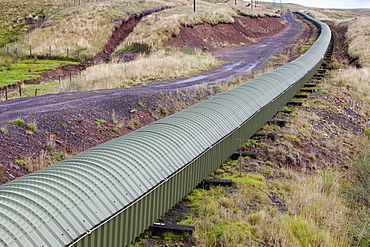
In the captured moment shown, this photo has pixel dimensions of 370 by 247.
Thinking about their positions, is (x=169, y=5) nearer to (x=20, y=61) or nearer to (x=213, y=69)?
(x=20, y=61)

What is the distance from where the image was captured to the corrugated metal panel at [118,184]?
5.84 m

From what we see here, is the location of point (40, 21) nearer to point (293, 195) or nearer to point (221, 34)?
point (221, 34)

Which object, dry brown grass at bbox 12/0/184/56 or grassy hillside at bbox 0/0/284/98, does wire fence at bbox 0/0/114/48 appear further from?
dry brown grass at bbox 12/0/184/56

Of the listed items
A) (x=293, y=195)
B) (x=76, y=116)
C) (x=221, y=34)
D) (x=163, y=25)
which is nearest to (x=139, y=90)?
(x=76, y=116)

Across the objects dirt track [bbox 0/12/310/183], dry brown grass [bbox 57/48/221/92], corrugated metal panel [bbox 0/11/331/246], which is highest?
corrugated metal panel [bbox 0/11/331/246]

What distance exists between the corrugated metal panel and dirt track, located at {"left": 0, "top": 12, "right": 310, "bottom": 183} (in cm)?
452

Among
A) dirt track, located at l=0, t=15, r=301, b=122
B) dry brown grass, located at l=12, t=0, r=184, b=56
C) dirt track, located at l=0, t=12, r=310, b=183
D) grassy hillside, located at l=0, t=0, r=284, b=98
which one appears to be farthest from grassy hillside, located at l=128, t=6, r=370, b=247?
dry brown grass, located at l=12, t=0, r=184, b=56

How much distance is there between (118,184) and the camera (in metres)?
7.46

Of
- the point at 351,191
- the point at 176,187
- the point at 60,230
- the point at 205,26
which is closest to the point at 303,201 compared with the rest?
the point at 351,191

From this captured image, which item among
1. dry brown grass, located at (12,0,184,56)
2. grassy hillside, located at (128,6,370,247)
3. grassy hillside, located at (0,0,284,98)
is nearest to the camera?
grassy hillside, located at (128,6,370,247)

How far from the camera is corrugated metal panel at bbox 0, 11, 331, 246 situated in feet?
19.1

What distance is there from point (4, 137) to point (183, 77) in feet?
62.8

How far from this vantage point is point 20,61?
45.4 meters

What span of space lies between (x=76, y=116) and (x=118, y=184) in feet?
32.9
